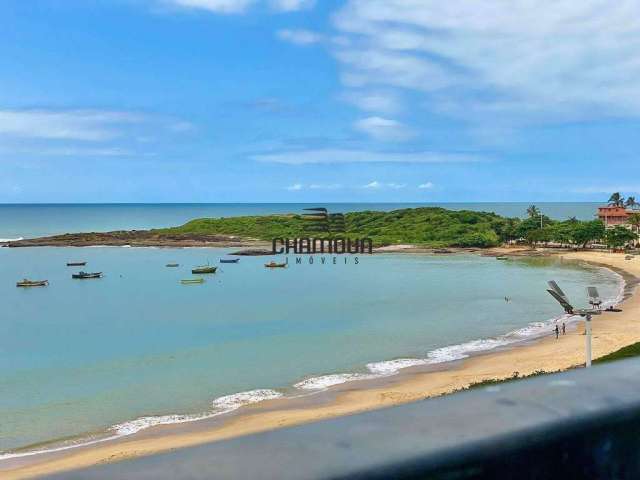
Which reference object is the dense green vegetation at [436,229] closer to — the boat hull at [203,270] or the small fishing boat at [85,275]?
the boat hull at [203,270]

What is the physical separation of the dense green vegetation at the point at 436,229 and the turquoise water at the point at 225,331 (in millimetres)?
17544

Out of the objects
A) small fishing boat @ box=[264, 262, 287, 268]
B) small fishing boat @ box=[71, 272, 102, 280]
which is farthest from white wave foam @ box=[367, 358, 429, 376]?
small fishing boat @ box=[264, 262, 287, 268]

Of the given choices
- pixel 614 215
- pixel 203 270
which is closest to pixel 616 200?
pixel 614 215

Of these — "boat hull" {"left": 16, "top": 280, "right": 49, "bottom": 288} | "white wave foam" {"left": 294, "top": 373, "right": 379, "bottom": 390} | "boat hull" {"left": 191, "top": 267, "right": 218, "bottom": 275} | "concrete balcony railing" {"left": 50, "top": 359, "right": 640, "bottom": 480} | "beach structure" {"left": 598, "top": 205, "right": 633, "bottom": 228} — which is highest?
"beach structure" {"left": 598, "top": 205, "right": 633, "bottom": 228}

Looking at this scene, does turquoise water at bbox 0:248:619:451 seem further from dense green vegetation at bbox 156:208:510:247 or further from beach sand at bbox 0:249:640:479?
dense green vegetation at bbox 156:208:510:247

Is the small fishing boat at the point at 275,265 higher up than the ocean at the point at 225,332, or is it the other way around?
the small fishing boat at the point at 275,265

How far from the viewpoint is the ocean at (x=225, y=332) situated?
78.7 feet

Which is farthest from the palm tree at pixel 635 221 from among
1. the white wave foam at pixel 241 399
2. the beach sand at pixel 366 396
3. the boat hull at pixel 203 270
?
the white wave foam at pixel 241 399

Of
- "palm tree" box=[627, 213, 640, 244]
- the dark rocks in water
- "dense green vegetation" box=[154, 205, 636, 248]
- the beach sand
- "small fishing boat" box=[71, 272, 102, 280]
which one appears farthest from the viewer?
"palm tree" box=[627, 213, 640, 244]

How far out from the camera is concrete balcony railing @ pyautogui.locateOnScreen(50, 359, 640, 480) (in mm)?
874

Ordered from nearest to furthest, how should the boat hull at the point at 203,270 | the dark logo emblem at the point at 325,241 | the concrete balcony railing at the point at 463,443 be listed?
the concrete balcony railing at the point at 463,443
the boat hull at the point at 203,270
the dark logo emblem at the point at 325,241

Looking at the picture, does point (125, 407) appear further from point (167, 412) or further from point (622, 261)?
point (622, 261)

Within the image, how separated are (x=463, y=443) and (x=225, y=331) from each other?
38.7 metres

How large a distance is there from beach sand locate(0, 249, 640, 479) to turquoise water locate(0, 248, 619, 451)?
1.55 meters
